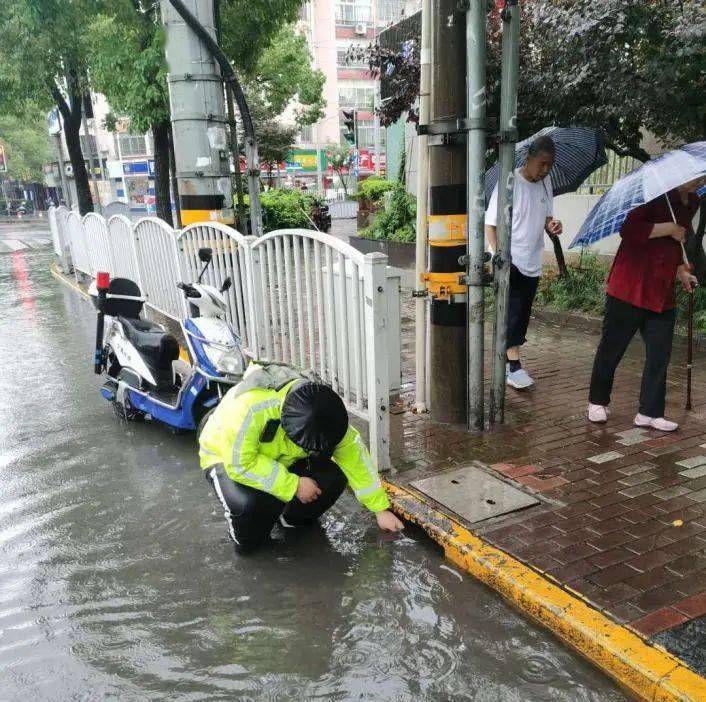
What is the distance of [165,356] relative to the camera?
17.1 feet

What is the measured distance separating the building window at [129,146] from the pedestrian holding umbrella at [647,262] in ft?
157

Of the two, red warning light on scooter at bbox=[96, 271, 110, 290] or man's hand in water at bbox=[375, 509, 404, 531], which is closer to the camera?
man's hand in water at bbox=[375, 509, 404, 531]

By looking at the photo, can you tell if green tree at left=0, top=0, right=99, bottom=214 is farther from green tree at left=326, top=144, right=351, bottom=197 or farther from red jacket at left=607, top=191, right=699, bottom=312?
green tree at left=326, top=144, right=351, bottom=197

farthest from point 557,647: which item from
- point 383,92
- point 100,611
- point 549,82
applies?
point 383,92

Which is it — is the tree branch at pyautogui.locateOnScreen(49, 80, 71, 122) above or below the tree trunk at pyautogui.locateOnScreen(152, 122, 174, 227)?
above

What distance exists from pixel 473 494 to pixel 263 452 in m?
1.27

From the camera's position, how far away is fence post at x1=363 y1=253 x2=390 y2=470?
3783 mm

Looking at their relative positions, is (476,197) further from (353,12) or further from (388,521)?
(353,12)

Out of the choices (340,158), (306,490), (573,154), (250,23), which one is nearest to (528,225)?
(573,154)

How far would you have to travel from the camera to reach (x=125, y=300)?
5.74m

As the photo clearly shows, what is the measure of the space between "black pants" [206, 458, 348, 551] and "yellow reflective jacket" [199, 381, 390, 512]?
0.29 feet

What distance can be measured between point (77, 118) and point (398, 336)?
17.1 meters

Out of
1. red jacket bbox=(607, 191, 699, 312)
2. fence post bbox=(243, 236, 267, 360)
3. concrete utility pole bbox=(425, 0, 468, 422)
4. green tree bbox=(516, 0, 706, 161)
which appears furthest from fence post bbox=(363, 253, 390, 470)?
green tree bbox=(516, 0, 706, 161)

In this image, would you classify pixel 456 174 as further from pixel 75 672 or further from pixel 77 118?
pixel 77 118
